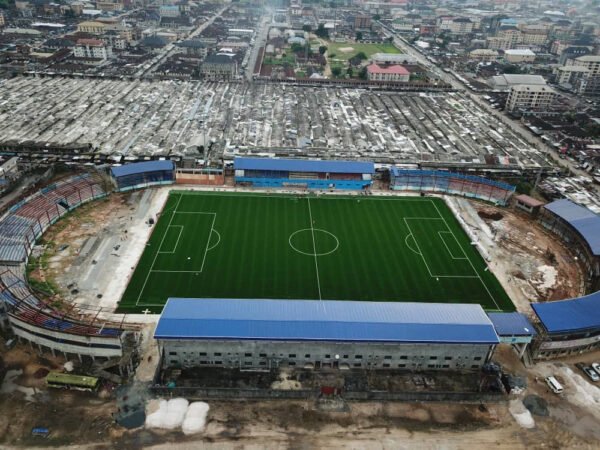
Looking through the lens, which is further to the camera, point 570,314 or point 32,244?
point 32,244

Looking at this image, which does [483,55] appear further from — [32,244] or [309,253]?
[32,244]

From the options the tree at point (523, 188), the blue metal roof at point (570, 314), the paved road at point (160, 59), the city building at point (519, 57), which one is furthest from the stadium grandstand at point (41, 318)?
the city building at point (519, 57)

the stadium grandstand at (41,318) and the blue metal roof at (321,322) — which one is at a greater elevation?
the blue metal roof at (321,322)

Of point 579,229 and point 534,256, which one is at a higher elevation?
point 579,229

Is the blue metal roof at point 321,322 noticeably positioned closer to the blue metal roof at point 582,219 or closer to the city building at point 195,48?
the blue metal roof at point 582,219

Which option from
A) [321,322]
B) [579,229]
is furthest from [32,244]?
[579,229]

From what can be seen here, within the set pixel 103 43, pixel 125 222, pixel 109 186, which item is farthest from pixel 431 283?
pixel 103 43
